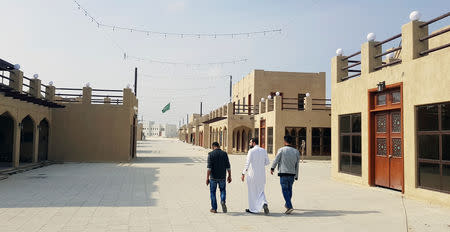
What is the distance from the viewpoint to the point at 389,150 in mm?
11031

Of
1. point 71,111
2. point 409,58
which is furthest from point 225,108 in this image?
point 409,58

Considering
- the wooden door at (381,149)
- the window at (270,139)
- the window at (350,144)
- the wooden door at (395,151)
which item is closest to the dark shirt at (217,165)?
the wooden door at (395,151)

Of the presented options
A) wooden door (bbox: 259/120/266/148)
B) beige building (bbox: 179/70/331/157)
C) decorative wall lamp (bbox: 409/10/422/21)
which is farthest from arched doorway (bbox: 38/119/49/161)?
decorative wall lamp (bbox: 409/10/422/21)

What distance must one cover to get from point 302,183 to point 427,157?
14.9ft

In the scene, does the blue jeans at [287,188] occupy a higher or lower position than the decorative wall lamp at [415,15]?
lower

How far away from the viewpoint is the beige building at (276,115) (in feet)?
87.0

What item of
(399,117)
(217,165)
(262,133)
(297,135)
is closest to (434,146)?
(399,117)

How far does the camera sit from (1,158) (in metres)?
19.8

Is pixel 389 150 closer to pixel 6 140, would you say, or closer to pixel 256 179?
pixel 256 179

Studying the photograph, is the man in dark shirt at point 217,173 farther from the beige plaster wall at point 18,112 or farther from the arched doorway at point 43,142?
the arched doorway at point 43,142

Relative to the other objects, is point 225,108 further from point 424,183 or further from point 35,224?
point 35,224

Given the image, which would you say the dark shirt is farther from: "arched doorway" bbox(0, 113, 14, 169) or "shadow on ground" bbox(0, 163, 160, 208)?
"arched doorway" bbox(0, 113, 14, 169)

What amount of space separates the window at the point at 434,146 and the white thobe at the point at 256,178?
4.29 metres

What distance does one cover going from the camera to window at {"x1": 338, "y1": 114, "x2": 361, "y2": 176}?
1269 centimetres
